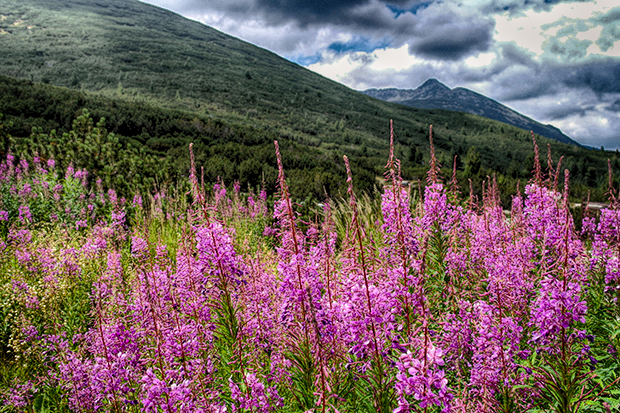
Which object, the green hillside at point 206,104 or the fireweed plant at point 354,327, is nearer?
the fireweed plant at point 354,327

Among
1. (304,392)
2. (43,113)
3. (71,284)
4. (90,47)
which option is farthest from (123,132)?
(90,47)

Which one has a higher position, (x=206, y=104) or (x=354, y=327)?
(x=206, y=104)

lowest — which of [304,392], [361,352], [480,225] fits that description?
[304,392]

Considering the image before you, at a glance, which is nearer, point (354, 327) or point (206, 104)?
point (354, 327)

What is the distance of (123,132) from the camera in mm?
21109

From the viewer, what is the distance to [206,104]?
182ft

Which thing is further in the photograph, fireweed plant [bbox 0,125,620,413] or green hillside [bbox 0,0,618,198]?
green hillside [bbox 0,0,618,198]

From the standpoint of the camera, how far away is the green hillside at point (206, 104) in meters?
19.6

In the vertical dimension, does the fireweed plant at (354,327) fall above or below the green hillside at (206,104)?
below

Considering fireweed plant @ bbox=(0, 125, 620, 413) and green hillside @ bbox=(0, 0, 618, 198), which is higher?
green hillside @ bbox=(0, 0, 618, 198)

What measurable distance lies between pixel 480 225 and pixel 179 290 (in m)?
3.38

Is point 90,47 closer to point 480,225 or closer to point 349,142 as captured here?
point 349,142

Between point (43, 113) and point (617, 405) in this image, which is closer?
point (617, 405)

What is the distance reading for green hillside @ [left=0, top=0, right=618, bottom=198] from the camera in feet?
64.4
